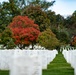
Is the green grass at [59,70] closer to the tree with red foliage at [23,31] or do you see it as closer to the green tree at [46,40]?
the tree with red foliage at [23,31]

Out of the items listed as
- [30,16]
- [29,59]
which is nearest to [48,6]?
[30,16]

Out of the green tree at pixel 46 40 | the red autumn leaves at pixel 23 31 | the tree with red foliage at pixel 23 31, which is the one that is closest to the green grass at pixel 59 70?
the tree with red foliage at pixel 23 31

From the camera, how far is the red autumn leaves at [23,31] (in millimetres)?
57875

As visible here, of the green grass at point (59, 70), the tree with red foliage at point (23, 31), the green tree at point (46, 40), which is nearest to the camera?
the green grass at point (59, 70)

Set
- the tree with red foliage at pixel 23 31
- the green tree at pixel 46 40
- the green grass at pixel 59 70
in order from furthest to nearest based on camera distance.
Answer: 1. the green tree at pixel 46 40
2. the tree with red foliage at pixel 23 31
3. the green grass at pixel 59 70

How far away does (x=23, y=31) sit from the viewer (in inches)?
2292

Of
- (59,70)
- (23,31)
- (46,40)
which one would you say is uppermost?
(23,31)

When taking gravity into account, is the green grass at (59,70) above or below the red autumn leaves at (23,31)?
below

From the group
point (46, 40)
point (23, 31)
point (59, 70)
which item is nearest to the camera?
point (59, 70)

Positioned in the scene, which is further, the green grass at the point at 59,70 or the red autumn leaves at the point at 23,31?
the red autumn leaves at the point at 23,31

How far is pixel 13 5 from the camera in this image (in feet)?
230

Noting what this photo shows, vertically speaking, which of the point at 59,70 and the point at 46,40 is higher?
the point at 46,40

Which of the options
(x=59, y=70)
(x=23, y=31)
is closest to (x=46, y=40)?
(x=23, y=31)

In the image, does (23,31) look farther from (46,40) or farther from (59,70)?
(59,70)
